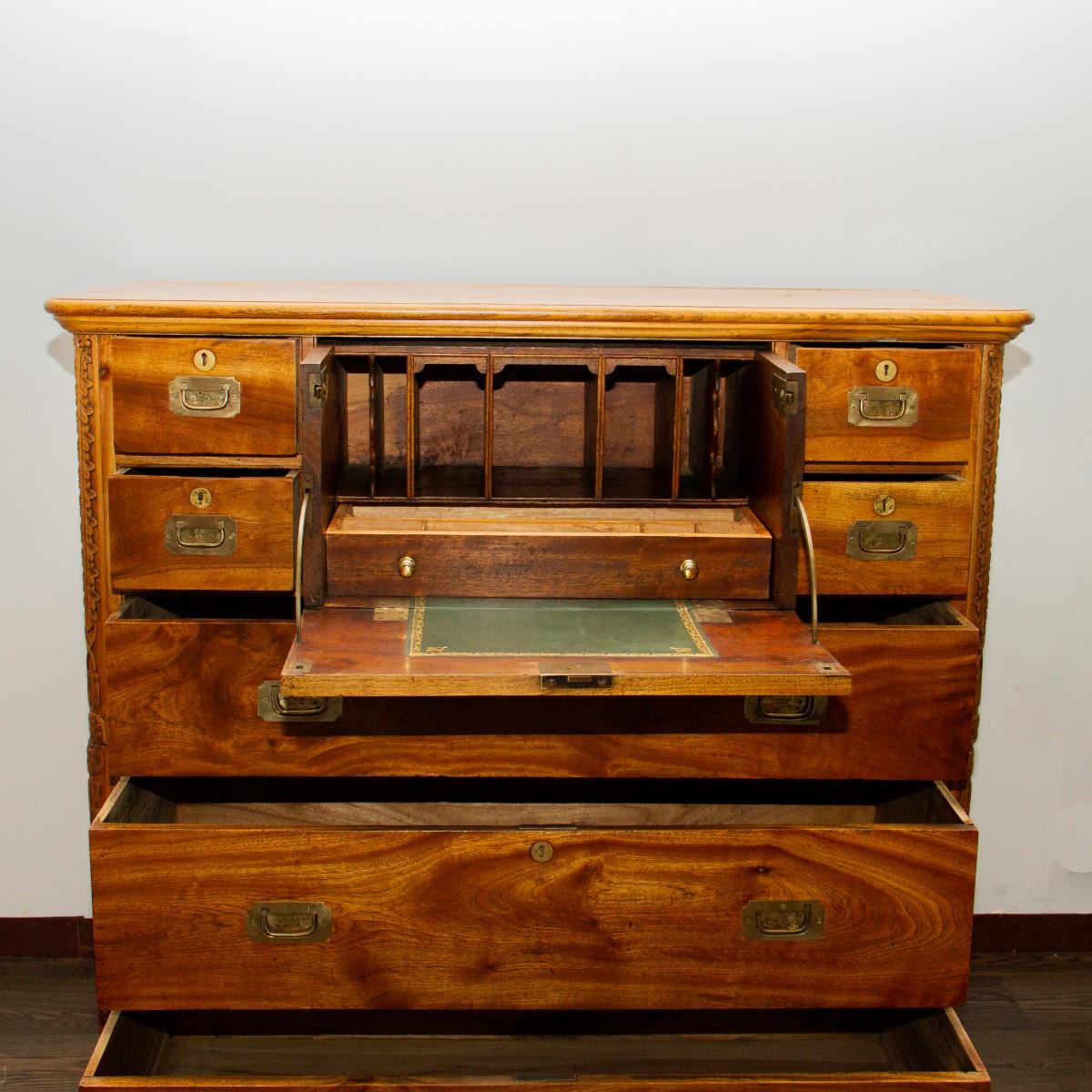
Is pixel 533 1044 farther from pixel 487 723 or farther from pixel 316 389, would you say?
pixel 316 389

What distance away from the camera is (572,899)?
7.63ft

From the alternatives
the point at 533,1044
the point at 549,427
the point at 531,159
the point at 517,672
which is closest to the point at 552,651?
the point at 517,672

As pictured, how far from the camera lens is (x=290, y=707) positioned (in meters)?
2.36

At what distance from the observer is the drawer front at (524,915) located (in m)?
2.29

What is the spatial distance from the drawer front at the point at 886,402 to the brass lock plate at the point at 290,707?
90 centimetres

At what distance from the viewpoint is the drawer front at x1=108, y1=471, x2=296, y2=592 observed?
2.32 meters

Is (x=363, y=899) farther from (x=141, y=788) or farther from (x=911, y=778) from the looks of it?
(x=911, y=778)

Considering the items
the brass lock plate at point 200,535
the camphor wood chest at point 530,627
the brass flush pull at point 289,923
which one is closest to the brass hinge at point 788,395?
the camphor wood chest at point 530,627

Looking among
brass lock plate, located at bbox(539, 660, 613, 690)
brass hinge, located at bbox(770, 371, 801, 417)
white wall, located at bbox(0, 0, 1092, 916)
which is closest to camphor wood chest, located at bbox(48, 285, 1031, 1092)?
brass hinge, located at bbox(770, 371, 801, 417)

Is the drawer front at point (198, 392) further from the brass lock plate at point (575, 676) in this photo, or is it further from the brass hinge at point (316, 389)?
the brass lock plate at point (575, 676)

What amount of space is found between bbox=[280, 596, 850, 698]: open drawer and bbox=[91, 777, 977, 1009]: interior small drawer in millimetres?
359

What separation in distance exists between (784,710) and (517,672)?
627mm

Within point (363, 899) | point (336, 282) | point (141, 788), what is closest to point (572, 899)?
point (363, 899)

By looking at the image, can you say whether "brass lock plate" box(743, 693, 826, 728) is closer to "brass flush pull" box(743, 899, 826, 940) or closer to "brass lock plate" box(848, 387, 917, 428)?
"brass flush pull" box(743, 899, 826, 940)
